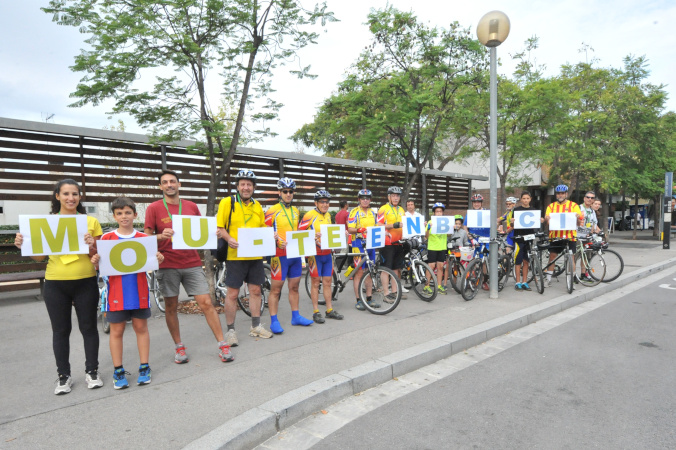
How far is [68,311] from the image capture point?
3867mm

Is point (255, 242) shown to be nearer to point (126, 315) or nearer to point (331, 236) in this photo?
point (331, 236)

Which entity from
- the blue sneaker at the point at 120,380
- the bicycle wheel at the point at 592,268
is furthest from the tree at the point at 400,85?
the blue sneaker at the point at 120,380

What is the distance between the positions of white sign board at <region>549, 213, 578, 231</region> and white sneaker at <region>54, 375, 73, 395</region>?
8484 millimetres

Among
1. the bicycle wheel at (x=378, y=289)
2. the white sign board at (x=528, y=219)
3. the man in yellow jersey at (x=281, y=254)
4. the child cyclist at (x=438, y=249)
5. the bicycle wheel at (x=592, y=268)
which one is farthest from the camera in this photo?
the bicycle wheel at (x=592, y=268)

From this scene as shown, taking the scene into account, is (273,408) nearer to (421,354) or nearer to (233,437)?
(233,437)

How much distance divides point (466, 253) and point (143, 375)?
6.44 meters

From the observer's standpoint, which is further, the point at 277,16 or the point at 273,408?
the point at 277,16

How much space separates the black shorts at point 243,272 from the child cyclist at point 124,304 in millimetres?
1184

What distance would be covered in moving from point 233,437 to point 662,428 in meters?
3.30

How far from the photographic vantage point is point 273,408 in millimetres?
3389

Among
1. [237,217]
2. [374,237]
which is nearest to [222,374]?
[237,217]

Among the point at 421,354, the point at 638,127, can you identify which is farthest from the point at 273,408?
the point at 638,127

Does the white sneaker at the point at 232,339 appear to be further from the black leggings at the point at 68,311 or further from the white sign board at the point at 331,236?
the white sign board at the point at 331,236

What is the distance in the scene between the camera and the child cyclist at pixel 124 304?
3885 millimetres
